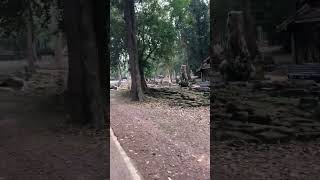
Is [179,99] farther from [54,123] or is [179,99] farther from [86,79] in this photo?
[54,123]

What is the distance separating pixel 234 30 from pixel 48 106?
5.70 feet

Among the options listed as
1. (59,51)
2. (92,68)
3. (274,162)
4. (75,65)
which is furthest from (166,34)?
(274,162)

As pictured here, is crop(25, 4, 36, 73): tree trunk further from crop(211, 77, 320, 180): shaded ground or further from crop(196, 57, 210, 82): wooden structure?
crop(211, 77, 320, 180): shaded ground

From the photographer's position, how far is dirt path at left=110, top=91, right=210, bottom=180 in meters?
4.29

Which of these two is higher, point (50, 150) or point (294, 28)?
point (294, 28)

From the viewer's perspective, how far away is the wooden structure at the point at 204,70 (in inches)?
156

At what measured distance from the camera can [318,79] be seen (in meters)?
3.44

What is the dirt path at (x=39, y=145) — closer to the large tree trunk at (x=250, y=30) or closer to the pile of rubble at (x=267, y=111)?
the pile of rubble at (x=267, y=111)

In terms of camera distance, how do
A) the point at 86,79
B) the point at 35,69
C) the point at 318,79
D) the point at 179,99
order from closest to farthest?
the point at 318,79 → the point at 35,69 → the point at 86,79 → the point at 179,99

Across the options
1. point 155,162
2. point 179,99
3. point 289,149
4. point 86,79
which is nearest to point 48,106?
point 86,79

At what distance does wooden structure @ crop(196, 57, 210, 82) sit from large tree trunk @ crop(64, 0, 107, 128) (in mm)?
946

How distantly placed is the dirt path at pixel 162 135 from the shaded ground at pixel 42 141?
21.6 inches

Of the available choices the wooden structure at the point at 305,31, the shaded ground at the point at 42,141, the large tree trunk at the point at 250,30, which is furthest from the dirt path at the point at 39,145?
the wooden structure at the point at 305,31

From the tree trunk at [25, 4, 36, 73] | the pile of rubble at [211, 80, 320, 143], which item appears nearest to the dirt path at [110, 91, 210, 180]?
the pile of rubble at [211, 80, 320, 143]
